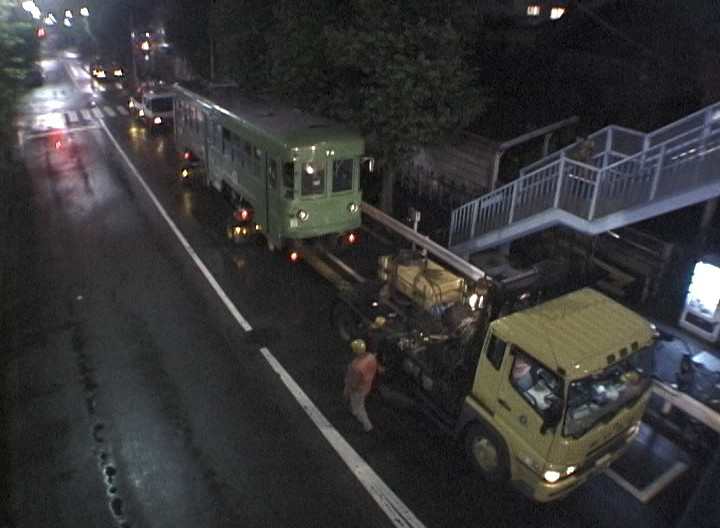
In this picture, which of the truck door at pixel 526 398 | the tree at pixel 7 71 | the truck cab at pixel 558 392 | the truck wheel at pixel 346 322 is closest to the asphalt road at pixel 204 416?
the truck wheel at pixel 346 322

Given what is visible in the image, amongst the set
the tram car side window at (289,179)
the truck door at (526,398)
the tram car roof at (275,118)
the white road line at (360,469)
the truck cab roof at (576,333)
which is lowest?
the white road line at (360,469)

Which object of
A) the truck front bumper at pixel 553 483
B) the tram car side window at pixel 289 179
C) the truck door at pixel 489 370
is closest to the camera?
the truck front bumper at pixel 553 483

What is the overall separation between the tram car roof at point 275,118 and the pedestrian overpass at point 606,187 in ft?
12.2

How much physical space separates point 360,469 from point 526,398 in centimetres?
270

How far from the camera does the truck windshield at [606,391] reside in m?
7.00

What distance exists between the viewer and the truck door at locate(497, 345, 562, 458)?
7039mm

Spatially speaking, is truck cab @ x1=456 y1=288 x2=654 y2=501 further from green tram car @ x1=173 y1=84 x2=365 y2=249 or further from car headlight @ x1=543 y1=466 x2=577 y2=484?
green tram car @ x1=173 y1=84 x2=365 y2=249

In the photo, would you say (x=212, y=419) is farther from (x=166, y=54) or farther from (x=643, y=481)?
(x=166, y=54)

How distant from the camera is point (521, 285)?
27.7ft

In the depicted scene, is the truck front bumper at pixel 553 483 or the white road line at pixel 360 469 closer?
the truck front bumper at pixel 553 483

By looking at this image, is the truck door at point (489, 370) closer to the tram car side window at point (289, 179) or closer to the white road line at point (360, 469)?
the white road line at point (360, 469)

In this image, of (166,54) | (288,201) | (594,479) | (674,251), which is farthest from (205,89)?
(166,54)

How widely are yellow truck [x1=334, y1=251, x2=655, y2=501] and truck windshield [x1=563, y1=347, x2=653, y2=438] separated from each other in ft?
0.04

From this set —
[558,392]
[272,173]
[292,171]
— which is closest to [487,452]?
[558,392]
